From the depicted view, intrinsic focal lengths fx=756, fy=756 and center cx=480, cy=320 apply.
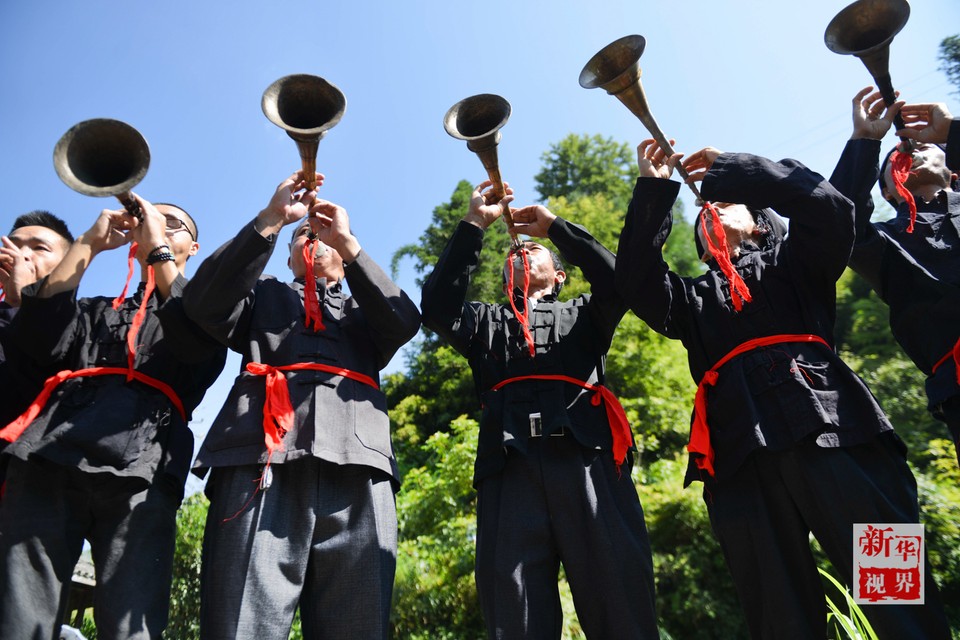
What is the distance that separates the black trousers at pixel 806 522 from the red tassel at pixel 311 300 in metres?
1.99

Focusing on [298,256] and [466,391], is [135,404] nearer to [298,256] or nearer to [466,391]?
[298,256]

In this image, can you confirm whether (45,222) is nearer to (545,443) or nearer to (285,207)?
(285,207)

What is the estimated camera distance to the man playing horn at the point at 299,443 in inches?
118

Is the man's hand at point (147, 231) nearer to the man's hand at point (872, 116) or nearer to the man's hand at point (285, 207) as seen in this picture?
the man's hand at point (285, 207)

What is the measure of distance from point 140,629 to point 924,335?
355cm

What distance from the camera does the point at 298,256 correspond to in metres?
4.05

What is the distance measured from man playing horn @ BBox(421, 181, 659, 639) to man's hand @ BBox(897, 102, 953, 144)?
1564mm

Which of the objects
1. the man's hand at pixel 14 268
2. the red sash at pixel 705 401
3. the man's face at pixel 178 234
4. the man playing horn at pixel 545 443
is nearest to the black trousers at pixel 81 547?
the man's hand at pixel 14 268

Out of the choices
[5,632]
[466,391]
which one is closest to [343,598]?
[5,632]

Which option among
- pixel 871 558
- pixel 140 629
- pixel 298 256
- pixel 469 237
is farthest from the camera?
pixel 298 256

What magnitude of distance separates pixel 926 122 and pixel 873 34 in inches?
20.0

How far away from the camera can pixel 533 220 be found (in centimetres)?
398

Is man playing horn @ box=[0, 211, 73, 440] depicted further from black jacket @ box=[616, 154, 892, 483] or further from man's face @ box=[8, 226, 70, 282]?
black jacket @ box=[616, 154, 892, 483]

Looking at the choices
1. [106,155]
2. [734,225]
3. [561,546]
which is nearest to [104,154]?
[106,155]
